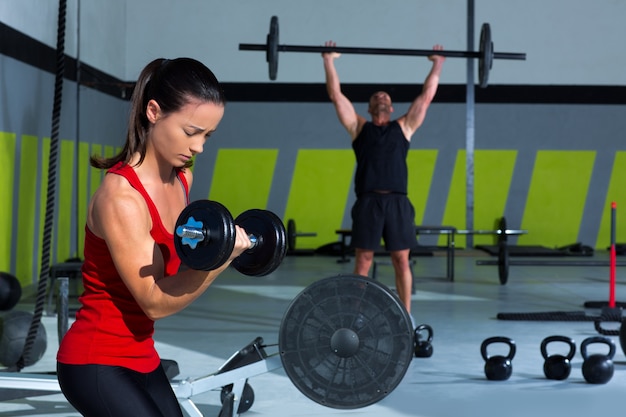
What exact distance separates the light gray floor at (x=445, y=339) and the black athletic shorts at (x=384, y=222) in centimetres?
53

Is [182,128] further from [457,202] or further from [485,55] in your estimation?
[457,202]

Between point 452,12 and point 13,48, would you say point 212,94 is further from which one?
point 452,12

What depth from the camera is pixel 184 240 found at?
50.5 inches

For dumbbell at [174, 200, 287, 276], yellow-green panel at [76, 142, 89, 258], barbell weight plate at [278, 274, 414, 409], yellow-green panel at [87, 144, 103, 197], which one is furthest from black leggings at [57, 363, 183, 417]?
yellow-green panel at [87, 144, 103, 197]

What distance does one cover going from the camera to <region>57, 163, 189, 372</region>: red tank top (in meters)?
1.34

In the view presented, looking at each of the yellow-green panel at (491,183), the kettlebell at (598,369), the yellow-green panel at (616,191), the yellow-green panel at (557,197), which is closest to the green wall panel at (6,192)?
the kettlebell at (598,369)

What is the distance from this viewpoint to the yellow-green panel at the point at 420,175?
924 centimetres

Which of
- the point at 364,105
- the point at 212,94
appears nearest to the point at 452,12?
the point at 364,105

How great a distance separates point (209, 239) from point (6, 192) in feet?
15.8

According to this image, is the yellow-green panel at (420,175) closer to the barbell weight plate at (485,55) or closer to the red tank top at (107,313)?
the barbell weight plate at (485,55)

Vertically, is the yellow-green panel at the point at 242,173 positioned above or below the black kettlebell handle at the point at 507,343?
above

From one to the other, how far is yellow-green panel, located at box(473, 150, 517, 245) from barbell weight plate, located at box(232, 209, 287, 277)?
7.97 meters

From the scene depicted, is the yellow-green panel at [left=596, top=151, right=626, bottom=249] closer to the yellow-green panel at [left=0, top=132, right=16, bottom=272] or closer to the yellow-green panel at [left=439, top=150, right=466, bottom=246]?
the yellow-green panel at [left=439, top=150, right=466, bottom=246]

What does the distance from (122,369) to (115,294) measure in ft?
0.37
